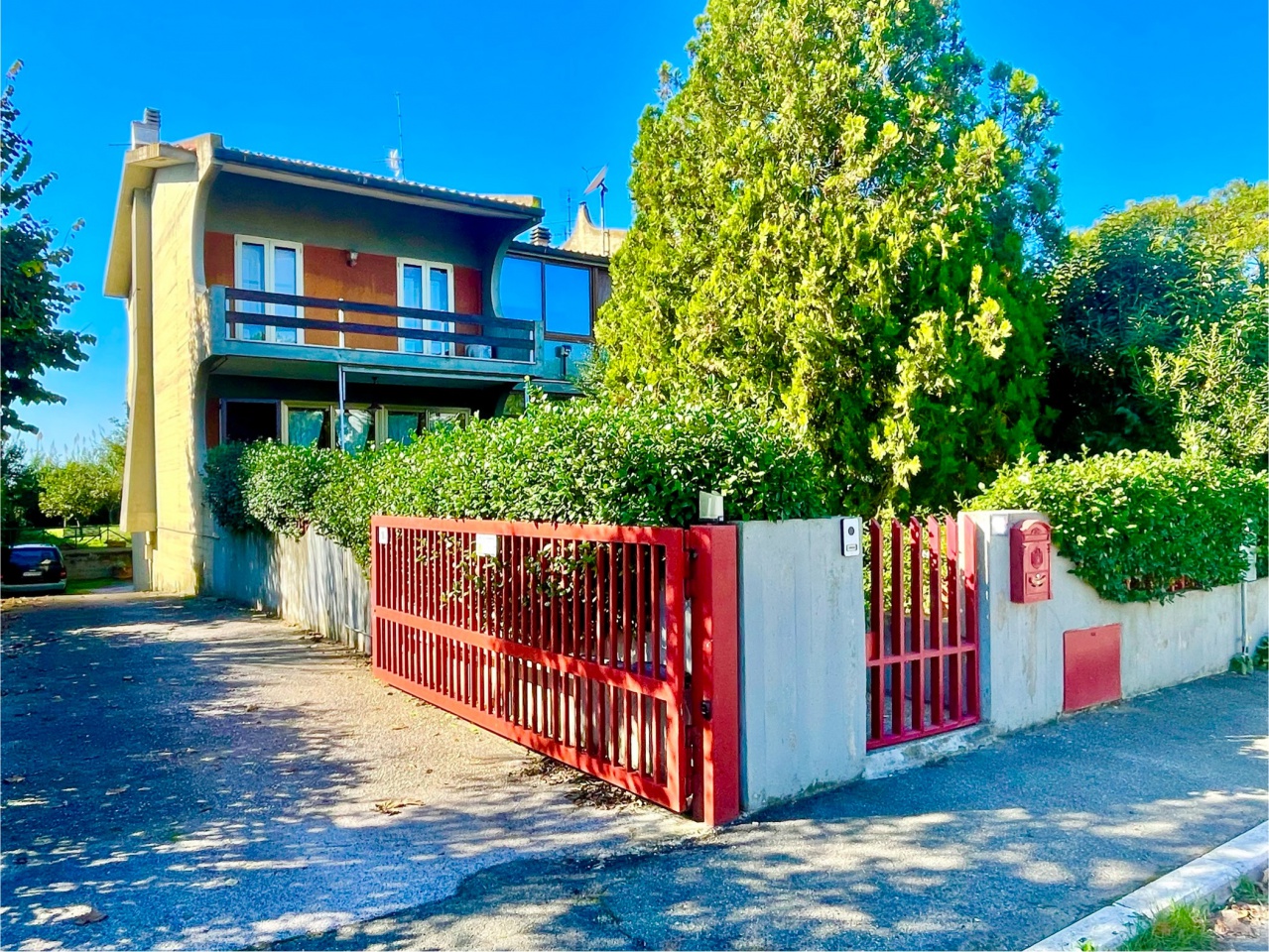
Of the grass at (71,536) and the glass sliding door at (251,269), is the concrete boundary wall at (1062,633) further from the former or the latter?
the grass at (71,536)

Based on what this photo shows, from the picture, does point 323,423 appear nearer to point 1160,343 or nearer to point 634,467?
point 634,467

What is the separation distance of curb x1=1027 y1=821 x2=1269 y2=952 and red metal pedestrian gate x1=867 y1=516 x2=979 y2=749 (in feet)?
5.49

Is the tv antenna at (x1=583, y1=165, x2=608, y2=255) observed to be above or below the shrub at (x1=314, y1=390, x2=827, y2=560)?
above

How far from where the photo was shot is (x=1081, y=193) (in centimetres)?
1102

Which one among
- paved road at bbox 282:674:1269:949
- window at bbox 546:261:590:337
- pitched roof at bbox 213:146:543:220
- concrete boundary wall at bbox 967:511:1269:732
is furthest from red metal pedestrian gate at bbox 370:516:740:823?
window at bbox 546:261:590:337

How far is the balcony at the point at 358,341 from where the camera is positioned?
45.8 ft

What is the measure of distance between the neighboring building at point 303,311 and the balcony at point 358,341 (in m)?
0.04

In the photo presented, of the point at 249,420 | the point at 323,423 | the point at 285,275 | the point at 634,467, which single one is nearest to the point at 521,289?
the point at 285,275

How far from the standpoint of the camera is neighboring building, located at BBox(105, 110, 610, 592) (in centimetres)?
1485

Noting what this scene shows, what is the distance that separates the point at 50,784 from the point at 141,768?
0.50 meters

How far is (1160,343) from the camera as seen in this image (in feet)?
31.0

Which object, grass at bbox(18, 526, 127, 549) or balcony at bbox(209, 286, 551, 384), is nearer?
balcony at bbox(209, 286, 551, 384)

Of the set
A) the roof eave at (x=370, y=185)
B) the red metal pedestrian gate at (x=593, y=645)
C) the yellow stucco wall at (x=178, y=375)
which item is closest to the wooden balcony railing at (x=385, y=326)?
→ the yellow stucco wall at (x=178, y=375)

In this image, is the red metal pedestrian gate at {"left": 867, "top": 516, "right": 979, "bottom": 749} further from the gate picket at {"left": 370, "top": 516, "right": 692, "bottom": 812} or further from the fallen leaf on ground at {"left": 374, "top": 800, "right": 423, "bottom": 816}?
the fallen leaf on ground at {"left": 374, "top": 800, "right": 423, "bottom": 816}
